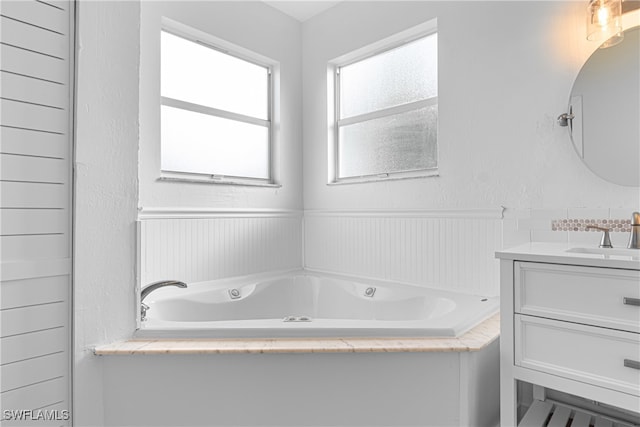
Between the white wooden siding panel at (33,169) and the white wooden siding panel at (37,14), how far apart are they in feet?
1.45

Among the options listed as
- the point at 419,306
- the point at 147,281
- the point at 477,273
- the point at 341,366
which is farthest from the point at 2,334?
the point at 477,273

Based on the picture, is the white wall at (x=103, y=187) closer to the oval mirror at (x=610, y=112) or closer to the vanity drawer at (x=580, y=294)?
the vanity drawer at (x=580, y=294)

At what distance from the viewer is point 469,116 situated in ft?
6.92

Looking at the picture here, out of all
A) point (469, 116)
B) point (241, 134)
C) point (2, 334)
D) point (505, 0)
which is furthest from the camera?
point (241, 134)

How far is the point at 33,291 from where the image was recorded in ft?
4.07

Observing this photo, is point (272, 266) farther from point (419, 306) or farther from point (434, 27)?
point (434, 27)

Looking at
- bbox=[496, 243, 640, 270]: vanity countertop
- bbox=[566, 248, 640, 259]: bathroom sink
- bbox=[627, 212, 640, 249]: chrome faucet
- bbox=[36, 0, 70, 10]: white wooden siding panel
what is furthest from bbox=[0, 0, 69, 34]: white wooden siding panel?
bbox=[627, 212, 640, 249]: chrome faucet

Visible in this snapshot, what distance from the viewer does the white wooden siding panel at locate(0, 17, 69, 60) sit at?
119cm

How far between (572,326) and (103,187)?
1683 mm

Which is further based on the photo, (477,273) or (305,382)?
(477,273)

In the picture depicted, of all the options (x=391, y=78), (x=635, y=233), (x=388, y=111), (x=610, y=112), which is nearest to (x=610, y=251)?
Result: (x=635, y=233)

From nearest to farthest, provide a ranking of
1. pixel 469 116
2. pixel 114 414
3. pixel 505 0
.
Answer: pixel 114 414 → pixel 505 0 → pixel 469 116

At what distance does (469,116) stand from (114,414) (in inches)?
83.7

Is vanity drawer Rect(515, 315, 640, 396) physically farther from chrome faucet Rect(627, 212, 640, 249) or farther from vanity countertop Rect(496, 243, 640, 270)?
chrome faucet Rect(627, 212, 640, 249)
